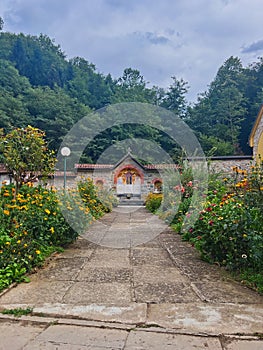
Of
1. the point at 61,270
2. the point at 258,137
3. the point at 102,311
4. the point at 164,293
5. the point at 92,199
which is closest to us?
the point at 102,311

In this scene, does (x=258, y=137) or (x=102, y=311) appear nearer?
(x=102, y=311)

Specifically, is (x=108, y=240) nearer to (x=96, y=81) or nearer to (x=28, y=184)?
(x=28, y=184)

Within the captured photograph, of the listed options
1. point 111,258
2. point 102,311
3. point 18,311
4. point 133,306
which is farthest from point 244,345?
point 111,258

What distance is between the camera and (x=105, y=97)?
98.4 ft

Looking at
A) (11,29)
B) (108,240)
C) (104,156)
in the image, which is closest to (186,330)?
(108,240)

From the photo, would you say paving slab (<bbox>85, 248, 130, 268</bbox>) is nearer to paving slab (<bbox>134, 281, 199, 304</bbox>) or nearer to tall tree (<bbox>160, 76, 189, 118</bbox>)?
paving slab (<bbox>134, 281, 199, 304</bbox>)

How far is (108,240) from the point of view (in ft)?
16.3

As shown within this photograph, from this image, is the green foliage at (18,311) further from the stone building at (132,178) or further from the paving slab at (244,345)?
the stone building at (132,178)

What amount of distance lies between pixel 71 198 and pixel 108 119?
15960 mm

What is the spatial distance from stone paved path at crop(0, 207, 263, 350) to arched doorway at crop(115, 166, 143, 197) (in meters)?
12.8

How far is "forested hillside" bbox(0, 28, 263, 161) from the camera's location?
74.4 ft

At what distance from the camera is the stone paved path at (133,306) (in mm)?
1737

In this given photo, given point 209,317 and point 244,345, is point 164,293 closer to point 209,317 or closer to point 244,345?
point 209,317

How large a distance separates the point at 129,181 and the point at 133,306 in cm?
1466
